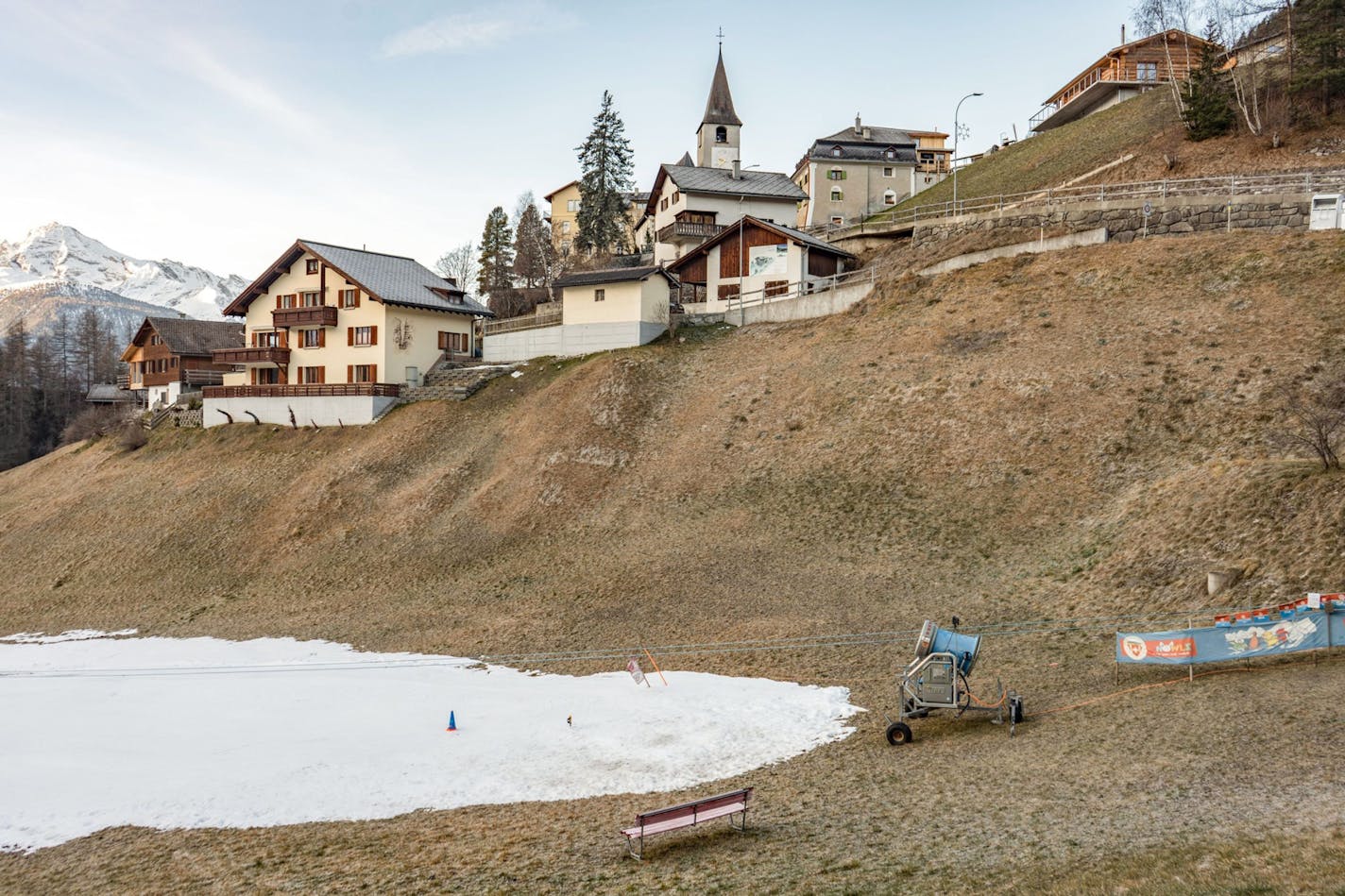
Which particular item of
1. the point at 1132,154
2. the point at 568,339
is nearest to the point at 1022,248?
the point at 1132,154

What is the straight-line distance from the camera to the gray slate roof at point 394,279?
172 ft

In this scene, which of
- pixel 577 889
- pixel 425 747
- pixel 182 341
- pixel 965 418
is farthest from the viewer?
pixel 182 341

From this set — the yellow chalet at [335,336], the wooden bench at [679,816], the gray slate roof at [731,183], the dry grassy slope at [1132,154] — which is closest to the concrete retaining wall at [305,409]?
the yellow chalet at [335,336]

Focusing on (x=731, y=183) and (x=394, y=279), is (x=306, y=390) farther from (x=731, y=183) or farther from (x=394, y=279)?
(x=731, y=183)

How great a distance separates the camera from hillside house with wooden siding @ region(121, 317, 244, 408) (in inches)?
2438

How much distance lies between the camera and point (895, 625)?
A: 2244 centimetres

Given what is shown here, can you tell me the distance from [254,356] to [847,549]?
45652mm

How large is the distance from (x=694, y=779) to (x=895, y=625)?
31.9 ft

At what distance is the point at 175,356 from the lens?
64.2 m

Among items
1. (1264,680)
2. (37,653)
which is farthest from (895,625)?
(37,653)

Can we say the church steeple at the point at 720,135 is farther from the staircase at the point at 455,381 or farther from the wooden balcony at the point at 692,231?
the staircase at the point at 455,381

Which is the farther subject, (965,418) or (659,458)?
(659,458)

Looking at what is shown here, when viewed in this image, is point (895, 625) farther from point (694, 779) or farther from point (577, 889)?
point (577, 889)

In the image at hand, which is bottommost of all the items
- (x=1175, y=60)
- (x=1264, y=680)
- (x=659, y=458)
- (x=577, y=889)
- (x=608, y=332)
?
(x=577, y=889)
